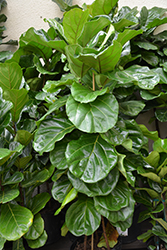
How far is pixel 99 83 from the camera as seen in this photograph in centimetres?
98

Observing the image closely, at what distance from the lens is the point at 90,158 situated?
85cm

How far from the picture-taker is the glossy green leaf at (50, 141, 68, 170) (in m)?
0.91

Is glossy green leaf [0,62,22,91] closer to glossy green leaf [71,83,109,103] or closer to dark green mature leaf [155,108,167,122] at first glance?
glossy green leaf [71,83,109,103]

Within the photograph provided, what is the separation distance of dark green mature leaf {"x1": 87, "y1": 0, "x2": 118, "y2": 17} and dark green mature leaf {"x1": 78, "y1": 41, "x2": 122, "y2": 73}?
583 mm

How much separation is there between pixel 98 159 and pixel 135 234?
792 mm

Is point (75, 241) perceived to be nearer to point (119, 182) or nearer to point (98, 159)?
point (119, 182)

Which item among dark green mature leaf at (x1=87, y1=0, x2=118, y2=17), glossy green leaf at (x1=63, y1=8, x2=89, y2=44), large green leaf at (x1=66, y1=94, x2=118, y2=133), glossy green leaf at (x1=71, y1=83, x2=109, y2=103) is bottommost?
large green leaf at (x1=66, y1=94, x2=118, y2=133)

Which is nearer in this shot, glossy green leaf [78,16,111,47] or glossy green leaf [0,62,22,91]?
glossy green leaf [78,16,111,47]

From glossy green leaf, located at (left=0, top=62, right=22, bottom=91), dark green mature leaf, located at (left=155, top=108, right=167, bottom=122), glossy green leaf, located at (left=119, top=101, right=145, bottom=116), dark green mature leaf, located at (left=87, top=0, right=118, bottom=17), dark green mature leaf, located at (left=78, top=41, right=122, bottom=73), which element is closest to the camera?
dark green mature leaf, located at (left=78, top=41, right=122, bottom=73)

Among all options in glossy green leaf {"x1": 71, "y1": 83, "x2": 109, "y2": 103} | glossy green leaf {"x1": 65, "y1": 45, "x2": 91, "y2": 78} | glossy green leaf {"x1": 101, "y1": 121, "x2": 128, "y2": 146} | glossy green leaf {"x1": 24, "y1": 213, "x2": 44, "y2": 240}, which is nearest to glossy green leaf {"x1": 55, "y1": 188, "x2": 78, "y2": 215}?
glossy green leaf {"x1": 24, "y1": 213, "x2": 44, "y2": 240}

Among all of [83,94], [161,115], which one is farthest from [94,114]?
[161,115]

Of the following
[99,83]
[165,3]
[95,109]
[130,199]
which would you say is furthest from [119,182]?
[165,3]

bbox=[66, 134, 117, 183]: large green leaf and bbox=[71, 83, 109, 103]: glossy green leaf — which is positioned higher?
bbox=[71, 83, 109, 103]: glossy green leaf

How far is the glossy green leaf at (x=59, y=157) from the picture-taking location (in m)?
0.91
